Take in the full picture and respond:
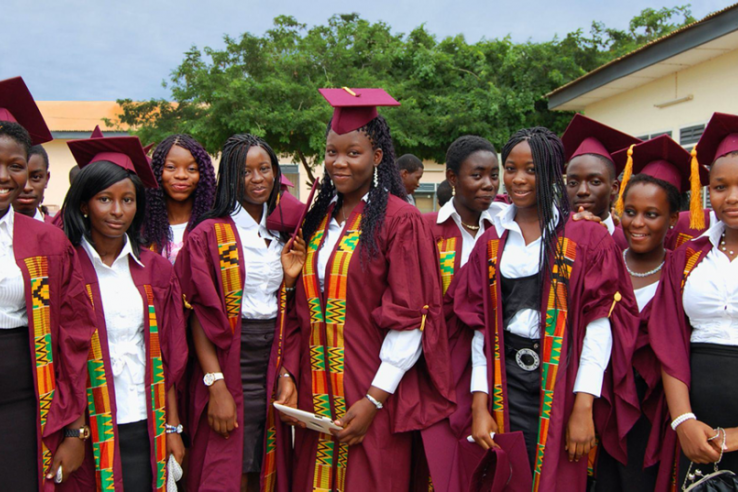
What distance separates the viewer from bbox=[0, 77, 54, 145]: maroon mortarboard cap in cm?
239

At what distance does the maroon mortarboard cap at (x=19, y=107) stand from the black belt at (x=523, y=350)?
217 cm

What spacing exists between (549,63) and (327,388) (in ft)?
46.4

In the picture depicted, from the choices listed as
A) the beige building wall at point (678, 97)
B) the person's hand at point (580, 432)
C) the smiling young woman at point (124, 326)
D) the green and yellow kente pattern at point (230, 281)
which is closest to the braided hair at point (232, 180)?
the green and yellow kente pattern at point (230, 281)

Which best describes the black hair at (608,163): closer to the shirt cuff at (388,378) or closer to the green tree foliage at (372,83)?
the shirt cuff at (388,378)

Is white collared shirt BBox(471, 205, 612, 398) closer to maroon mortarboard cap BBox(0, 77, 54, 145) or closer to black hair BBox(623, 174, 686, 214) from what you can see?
black hair BBox(623, 174, 686, 214)

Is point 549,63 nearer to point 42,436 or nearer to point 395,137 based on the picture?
point 395,137

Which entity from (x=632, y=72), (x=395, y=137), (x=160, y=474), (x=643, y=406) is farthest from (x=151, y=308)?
(x=395, y=137)

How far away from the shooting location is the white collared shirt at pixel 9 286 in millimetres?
2193

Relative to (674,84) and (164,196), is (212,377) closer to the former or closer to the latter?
(164,196)

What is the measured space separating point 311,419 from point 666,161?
222cm

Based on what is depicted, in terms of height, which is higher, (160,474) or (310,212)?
(310,212)

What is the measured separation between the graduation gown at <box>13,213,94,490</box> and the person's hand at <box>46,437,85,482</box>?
29mm

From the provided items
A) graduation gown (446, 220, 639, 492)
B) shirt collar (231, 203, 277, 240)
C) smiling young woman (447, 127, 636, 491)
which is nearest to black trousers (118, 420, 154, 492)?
shirt collar (231, 203, 277, 240)

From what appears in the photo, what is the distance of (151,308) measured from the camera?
8.65 feet
